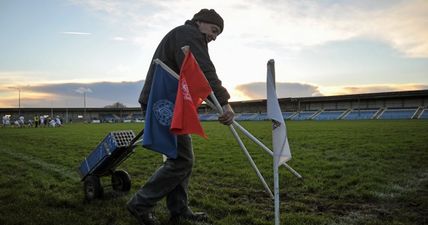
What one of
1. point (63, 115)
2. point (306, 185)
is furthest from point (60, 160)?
point (63, 115)

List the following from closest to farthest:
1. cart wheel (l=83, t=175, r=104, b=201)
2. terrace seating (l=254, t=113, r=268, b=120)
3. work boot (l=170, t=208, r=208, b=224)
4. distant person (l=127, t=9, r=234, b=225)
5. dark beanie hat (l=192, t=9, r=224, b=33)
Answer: distant person (l=127, t=9, r=234, b=225), dark beanie hat (l=192, t=9, r=224, b=33), work boot (l=170, t=208, r=208, b=224), cart wheel (l=83, t=175, r=104, b=201), terrace seating (l=254, t=113, r=268, b=120)

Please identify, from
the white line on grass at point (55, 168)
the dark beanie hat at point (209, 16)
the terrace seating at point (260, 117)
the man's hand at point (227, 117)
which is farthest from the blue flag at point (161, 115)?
the terrace seating at point (260, 117)

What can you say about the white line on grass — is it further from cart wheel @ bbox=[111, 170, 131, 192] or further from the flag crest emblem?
the flag crest emblem

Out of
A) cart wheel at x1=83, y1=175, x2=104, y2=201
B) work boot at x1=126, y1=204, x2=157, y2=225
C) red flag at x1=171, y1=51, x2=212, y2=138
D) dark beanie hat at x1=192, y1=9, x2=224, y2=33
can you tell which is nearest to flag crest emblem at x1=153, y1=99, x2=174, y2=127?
red flag at x1=171, y1=51, x2=212, y2=138

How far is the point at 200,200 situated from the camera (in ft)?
18.2

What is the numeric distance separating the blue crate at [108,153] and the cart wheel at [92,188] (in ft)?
0.38

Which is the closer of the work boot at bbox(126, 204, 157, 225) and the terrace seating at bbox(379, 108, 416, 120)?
the work boot at bbox(126, 204, 157, 225)

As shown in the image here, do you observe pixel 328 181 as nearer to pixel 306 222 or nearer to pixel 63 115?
pixel 306 222

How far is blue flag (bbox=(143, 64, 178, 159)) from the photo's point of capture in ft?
12.8

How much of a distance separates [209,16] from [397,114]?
64.6m

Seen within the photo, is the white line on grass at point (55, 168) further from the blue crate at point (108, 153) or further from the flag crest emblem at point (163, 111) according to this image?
the flag crest emblem at point (163, 111)

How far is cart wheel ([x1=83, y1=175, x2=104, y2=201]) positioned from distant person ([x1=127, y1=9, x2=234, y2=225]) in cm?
148

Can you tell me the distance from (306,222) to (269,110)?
5.48 ft

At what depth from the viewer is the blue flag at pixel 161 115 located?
3.91 metres
